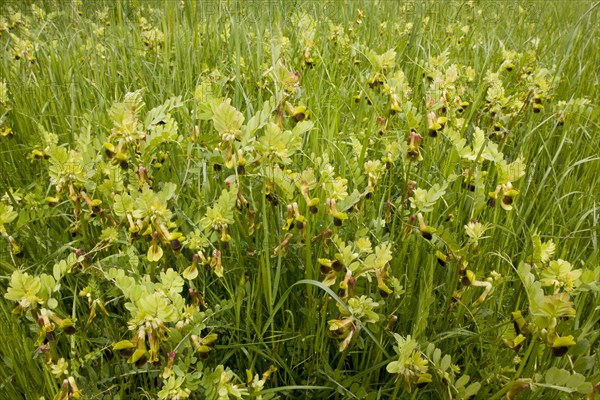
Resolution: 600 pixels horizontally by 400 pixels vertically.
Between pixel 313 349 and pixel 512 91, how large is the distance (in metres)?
1.84

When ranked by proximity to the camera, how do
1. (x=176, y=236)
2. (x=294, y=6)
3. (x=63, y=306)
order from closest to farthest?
(x=176, y=236), (x=63, y=306), (x=294, y=6)

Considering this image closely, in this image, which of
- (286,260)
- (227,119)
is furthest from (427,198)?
(227,119)

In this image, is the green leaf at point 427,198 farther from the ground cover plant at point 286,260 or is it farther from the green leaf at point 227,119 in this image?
the green leaf at point 227,119

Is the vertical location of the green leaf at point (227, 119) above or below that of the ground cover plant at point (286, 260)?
above

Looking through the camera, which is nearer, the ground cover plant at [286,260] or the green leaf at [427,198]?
the ground cover plant at [286,260]

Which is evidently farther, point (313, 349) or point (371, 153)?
point (371, 153)

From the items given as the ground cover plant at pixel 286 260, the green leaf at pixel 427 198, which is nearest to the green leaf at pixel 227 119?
the ground cover plant at pixel 286 260

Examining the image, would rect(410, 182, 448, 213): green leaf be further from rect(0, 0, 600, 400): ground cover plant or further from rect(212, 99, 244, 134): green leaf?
rect(212, 99, 244, 134): green leaf

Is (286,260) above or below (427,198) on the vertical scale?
below

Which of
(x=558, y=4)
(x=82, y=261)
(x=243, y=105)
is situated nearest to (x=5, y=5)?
(x=243, y=105)

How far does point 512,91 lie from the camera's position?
258 cm

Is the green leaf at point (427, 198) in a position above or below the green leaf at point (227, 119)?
below

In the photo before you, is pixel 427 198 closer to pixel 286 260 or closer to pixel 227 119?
pixel 286 260

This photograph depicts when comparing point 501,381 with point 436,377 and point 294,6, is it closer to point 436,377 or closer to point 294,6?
point 436,377
